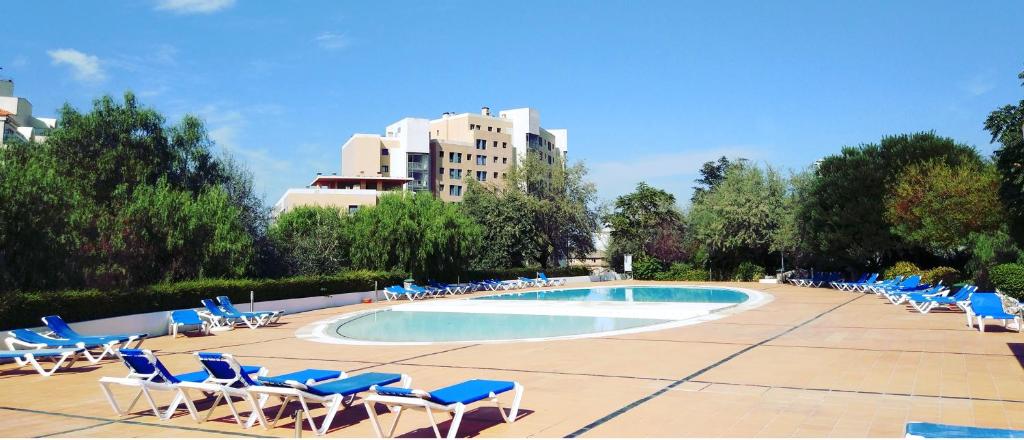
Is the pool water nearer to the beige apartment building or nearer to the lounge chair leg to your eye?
the lounge chair leg

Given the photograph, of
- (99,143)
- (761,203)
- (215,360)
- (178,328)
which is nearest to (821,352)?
(215,360)

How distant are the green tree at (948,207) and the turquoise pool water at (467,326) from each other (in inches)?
466

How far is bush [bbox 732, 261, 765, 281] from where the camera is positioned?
1730 inches

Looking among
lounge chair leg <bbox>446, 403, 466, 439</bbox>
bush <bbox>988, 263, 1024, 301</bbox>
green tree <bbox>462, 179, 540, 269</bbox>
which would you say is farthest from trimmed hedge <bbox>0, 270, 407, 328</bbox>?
bush <bbox>988, 263, 1024, 301</bbox>

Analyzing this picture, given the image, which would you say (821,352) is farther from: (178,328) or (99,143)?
(99,143)

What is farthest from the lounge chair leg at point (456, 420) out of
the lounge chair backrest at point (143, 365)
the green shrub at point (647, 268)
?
the green shrub at point (647, 268)

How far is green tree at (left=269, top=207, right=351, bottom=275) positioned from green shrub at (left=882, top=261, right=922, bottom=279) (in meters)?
23.8

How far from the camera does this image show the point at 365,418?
7281 mm

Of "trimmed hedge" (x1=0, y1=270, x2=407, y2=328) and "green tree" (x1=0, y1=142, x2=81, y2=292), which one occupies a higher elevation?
"green tree" (x1=0, y1=142, x2=81, y2=292)

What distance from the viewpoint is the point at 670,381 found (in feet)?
29.8

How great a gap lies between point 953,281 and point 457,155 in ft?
215

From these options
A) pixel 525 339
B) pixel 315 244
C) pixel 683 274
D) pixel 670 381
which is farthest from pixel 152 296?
pixel 683 274

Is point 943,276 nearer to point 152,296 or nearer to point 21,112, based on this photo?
point 152,296

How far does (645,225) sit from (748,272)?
8467 mm
